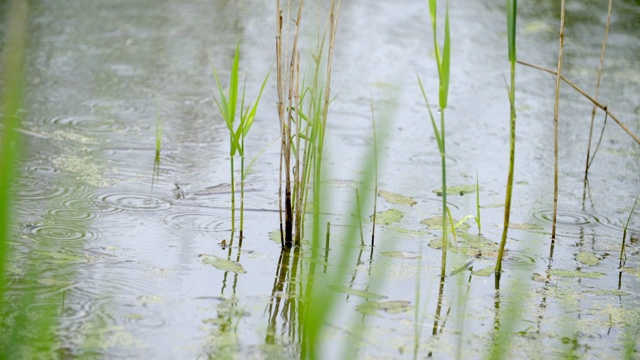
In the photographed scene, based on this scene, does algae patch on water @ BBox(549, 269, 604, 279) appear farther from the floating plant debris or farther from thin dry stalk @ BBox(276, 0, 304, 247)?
thin dry stalk @ BBox(276, 0, 304, 247)

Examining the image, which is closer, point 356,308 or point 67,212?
point 356,308

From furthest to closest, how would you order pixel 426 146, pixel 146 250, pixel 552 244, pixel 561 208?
pixel 426 146
pixel 561 208
pixel 552 244
pixel 146 250

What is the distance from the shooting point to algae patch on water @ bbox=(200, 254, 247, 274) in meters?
2.05

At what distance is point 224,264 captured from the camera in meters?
2.07

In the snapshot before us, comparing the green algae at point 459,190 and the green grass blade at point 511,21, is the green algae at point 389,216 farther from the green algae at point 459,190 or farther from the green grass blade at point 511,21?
the green grass blade at point 511,21

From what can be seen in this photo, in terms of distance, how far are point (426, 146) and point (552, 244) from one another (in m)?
0.92

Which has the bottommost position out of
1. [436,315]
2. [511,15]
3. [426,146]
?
[436,315]

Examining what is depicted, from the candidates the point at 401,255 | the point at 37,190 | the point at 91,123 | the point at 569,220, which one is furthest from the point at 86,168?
the point at 569,220

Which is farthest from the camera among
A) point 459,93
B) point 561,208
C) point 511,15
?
point 459,93

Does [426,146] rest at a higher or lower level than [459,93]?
lower

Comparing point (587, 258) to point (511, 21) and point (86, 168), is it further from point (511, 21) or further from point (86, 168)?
point (86, 168)

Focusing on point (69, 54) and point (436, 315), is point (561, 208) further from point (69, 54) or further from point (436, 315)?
point (69, 54)

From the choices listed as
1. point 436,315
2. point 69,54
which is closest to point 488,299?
point 436,315

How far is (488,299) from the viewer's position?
6.55 feet
